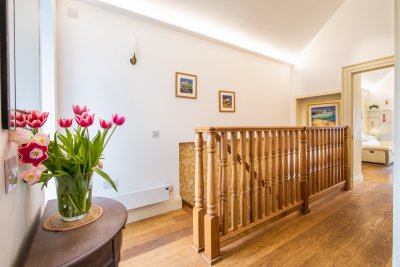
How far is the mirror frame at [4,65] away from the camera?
0.59m

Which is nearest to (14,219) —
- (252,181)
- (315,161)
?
(252,181)

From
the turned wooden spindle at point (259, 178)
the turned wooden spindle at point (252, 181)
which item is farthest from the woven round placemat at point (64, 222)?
the turned wooden spindle at point (259, 178)

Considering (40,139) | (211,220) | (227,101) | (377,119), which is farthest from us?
(377,119)

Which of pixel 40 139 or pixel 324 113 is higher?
pixel 324 113

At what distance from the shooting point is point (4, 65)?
0.61 meters

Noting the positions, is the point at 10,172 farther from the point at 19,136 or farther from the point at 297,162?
the point at 297,162

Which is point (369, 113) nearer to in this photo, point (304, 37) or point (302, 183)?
Result: point (304, 37)

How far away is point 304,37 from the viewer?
12.7 feet

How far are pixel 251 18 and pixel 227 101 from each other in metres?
1.39

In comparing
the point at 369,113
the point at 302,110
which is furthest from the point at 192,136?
the point at 369,113

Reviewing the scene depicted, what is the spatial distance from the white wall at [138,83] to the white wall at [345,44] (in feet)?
6.23

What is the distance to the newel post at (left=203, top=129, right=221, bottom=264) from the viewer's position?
5.27 ft

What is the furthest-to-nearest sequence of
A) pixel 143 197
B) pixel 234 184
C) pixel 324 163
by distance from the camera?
pixel 324 163 < pixel 143 197 < pixel 234 184

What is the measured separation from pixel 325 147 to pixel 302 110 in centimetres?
167
